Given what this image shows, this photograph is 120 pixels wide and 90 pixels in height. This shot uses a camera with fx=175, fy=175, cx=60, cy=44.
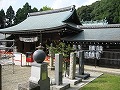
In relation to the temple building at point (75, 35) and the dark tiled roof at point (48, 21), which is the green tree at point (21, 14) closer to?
the dark tiled roof at point (48, 21)

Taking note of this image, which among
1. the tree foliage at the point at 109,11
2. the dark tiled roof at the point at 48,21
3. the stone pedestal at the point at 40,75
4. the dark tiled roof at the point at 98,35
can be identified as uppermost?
the tree foliage at the point at 109,11

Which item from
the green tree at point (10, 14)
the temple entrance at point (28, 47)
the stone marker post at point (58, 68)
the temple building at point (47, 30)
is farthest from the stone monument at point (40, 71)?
the green tree at point (10, 14)

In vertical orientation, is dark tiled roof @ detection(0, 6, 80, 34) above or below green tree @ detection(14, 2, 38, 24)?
below

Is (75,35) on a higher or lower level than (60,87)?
higher

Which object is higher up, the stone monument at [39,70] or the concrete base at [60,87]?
the stone monument at [39,70]

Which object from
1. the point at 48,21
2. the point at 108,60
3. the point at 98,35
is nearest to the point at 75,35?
the point at 98,35

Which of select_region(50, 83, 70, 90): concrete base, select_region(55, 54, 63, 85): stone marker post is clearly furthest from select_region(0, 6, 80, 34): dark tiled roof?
select_region(50, 83, 70, 90): concrete base

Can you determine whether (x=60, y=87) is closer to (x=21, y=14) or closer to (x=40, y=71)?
(x=40, y=71)

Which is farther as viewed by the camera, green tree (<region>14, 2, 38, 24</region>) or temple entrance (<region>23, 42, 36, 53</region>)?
Answer: green tree (<region>14, 2, 38, 24</region>)

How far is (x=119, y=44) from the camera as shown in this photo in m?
15.3

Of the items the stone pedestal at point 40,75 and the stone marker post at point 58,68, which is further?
the stone marker post at point 58,68

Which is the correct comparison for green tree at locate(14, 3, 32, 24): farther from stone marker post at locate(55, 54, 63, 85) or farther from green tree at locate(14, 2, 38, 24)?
stone marker post at locate(55, 54, 63, 85)

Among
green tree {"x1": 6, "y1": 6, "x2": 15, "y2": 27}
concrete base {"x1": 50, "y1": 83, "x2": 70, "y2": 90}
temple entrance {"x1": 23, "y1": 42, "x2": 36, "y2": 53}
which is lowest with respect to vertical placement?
concrete base {"x1": 50, "y1": 83, "x2": 70, "y2": 90}

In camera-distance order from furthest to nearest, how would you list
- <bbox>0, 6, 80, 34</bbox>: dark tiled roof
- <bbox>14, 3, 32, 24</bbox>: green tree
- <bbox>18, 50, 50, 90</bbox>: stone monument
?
1. <bbox>14, 3, 32, 24</bbox>: green tree
2. <bbox>0, 6, 80, 34</bbox>: dark tiled roof
3. <bbox>18, 50, 50, 90</bbox>: stone monument
